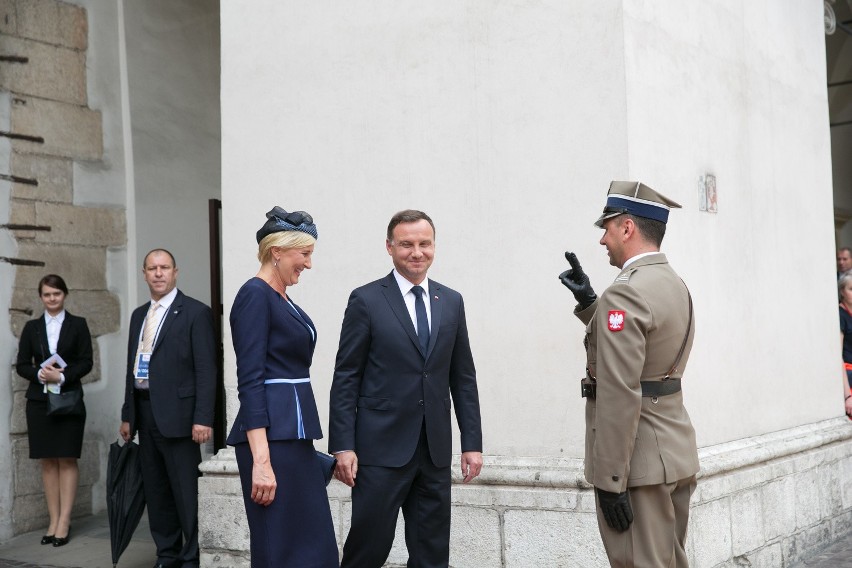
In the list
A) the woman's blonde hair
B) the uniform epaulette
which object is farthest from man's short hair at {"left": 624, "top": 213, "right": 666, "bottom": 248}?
the woman's blonde hair

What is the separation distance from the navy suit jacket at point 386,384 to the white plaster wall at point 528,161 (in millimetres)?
1064

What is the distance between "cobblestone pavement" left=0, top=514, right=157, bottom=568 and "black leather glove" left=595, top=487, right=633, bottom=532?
397cm

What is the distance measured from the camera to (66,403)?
23.8 feet

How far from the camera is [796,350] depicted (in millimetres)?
6762

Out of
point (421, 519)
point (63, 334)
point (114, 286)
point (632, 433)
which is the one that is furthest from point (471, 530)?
point (114, 286)

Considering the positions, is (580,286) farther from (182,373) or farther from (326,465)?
(182,373)

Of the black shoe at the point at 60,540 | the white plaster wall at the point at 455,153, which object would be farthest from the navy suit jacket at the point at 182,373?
the black shoe at the point at 60,540

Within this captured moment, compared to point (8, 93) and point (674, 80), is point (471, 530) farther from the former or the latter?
point (8, 93)

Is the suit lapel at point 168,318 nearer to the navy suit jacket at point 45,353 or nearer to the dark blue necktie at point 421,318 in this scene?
the navy suit jacket at point 45,353

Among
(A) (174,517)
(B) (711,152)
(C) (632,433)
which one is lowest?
(A) (174,517)

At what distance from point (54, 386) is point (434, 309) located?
12.8 feet

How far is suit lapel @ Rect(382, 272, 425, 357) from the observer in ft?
14.2

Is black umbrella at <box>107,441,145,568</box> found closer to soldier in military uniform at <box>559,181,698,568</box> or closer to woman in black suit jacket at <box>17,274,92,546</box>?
woman in black suit jacket at <box>17,274,92,546</box>

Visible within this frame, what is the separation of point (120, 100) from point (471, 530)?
4.85 m
